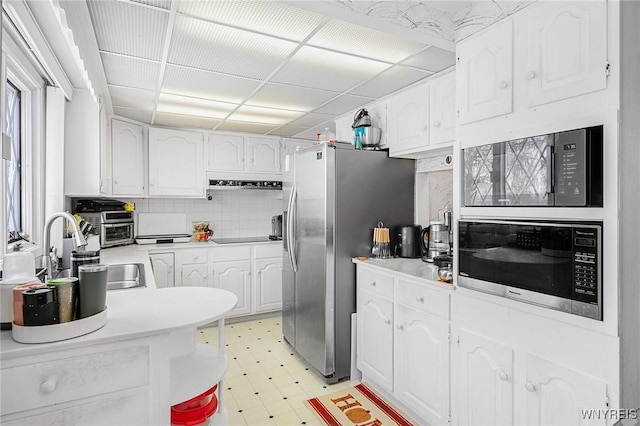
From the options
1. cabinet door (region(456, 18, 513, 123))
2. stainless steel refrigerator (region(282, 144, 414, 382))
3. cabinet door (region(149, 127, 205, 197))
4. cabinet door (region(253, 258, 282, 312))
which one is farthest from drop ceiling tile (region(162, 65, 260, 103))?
cabinet door (region(253, 258, 282, 312))

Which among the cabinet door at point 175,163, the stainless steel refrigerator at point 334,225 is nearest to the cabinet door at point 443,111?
the stainless steel refrigerator at point 334,225

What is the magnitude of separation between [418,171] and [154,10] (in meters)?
2.16

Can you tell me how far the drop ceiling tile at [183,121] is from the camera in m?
3.52

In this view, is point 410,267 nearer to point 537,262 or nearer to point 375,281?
point 375,281

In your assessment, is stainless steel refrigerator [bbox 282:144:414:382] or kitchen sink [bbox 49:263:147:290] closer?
kitchen sink [bbox 49:263:147:290]

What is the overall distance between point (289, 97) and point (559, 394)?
8.45ft

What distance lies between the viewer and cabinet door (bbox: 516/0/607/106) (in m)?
1.26

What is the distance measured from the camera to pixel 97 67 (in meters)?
2.24

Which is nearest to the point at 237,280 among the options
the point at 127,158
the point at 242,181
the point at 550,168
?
the point at 242,181

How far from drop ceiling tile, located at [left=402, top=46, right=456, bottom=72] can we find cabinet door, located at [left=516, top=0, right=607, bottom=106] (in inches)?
23.8

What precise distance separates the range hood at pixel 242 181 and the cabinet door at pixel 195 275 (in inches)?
35.8

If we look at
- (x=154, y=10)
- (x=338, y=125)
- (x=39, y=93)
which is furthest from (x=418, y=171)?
(x=39, y=93)

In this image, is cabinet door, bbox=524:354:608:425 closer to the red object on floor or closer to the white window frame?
the red object on floor

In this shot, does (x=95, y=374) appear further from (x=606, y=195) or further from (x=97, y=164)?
(x=97, y=164)
